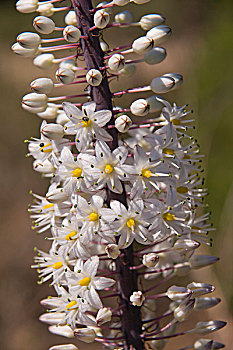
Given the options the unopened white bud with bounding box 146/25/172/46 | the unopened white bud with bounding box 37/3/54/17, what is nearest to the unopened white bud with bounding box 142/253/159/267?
the unopened white bud with bounding box 146/25/172/46

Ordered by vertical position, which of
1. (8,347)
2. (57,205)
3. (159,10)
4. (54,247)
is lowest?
(8,347)

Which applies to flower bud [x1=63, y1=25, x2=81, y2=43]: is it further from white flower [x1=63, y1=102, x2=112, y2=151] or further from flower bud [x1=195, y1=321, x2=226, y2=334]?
flower bud [x1=195, y1=321, x2=226, y2=334]

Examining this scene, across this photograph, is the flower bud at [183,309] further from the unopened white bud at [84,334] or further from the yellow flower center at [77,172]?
the yellow flower center at [77,172]

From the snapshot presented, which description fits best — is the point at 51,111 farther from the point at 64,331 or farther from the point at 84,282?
the point at 64,331

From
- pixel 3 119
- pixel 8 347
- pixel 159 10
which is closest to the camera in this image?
pixel 8 347

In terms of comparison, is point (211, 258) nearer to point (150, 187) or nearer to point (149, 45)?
point (150, 187)

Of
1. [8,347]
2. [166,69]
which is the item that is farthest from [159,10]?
[8,347]

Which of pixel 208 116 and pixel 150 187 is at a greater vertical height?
pixel 208 116

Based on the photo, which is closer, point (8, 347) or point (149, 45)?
point (149, 45)
